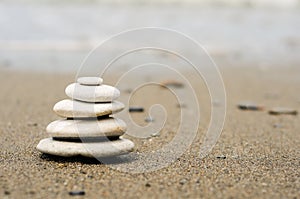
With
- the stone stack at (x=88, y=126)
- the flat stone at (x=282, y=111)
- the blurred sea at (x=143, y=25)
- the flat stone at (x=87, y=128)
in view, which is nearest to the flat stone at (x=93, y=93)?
the stone stack at (x=88, y=126)

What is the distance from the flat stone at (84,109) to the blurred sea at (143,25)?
579 centimetres

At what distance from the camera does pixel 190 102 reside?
20.7ft

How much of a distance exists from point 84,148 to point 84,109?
0.27 metres

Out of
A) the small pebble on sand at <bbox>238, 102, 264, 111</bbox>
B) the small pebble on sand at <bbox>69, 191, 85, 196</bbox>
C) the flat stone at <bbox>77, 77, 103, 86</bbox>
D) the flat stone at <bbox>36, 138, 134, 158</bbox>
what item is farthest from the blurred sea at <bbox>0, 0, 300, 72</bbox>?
the small pebble on sand at <bbox>69, 191, 85, 196</bbox>

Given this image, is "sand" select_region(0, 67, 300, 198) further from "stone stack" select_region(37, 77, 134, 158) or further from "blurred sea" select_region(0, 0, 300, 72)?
"blurred sea" select_region(0, 0, 300, 72)

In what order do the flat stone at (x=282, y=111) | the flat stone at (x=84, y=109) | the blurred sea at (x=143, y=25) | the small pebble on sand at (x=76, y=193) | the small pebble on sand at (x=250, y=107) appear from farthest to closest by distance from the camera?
the blurred sea at (x=143, y=25) < the small pebble on sand at (x=250, y=107) < the flat stone at (x=282, y=111) < the flat stone at (x=84, y=109) < the small pebble on sand at (x=76, y=193)

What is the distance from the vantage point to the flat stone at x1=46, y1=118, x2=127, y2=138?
10.6ft

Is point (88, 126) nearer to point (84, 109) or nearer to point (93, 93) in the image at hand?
point (84, 109)

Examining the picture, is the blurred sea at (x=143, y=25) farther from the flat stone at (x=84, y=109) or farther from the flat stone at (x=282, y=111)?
the flat stone at (x=84, y=109)

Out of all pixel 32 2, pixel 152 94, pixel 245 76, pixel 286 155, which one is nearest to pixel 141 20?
pixel 32 2

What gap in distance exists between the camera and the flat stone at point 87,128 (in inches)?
127

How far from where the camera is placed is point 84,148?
3.18 m

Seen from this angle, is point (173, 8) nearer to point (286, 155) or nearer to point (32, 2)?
point (32, 2)

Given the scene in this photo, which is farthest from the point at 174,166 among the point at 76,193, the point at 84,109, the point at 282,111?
the point at 282,111
